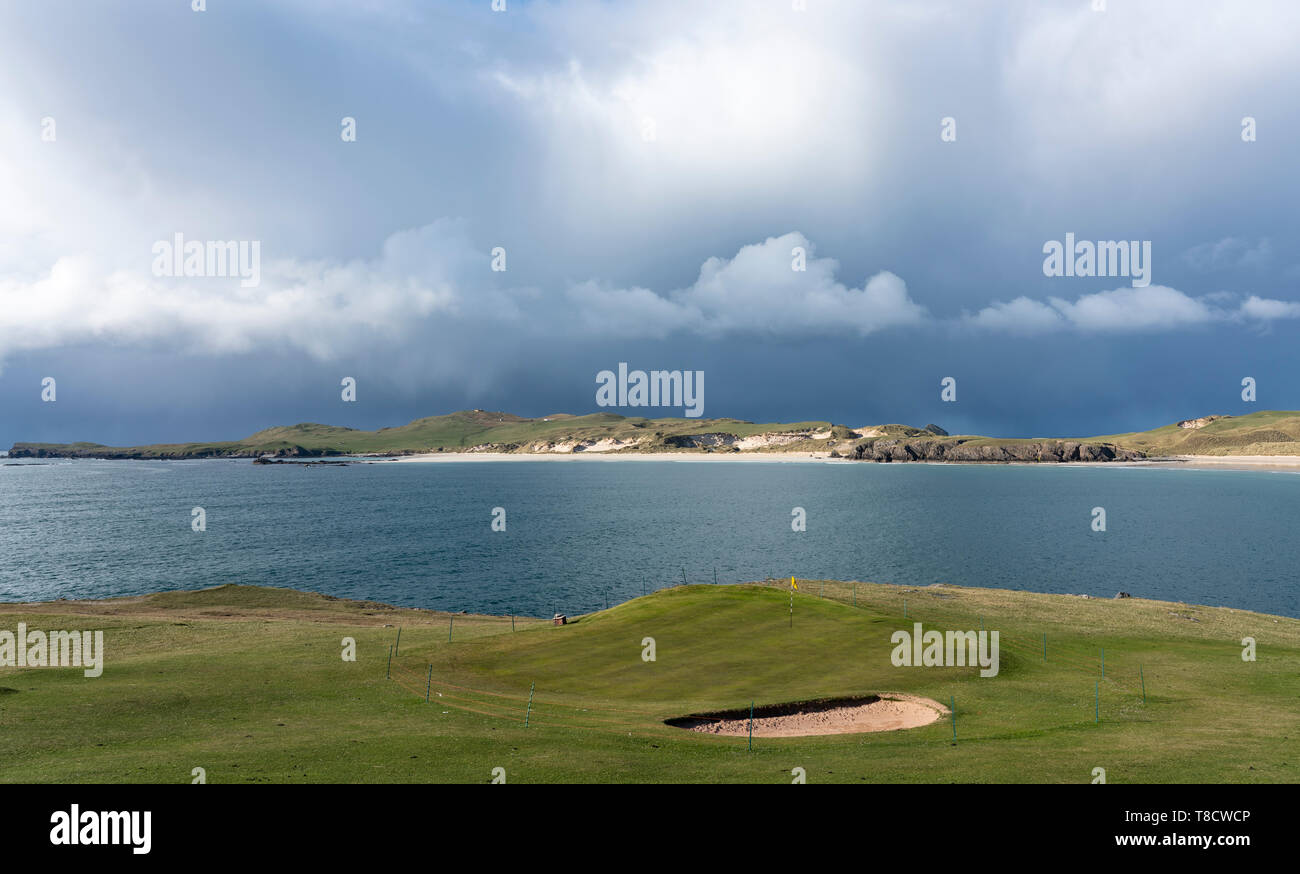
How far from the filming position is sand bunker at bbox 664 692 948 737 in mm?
26531

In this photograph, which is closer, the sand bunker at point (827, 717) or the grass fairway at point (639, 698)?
the grass fairway at point (639, 698)

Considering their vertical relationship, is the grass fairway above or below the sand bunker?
above

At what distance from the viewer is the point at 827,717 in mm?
28438

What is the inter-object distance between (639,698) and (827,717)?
8.18 metres

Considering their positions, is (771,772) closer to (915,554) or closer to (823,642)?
(823,642)

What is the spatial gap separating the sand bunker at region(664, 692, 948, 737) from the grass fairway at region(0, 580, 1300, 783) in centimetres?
79

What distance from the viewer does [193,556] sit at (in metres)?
93.9

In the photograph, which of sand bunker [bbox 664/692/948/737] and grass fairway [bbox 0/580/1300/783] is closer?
grass fairway [bbox 0/580/1300/783]

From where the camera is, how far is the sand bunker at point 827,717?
87.0 ft

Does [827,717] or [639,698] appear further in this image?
[639,698]

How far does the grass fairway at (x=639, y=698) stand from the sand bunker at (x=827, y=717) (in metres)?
0.79
